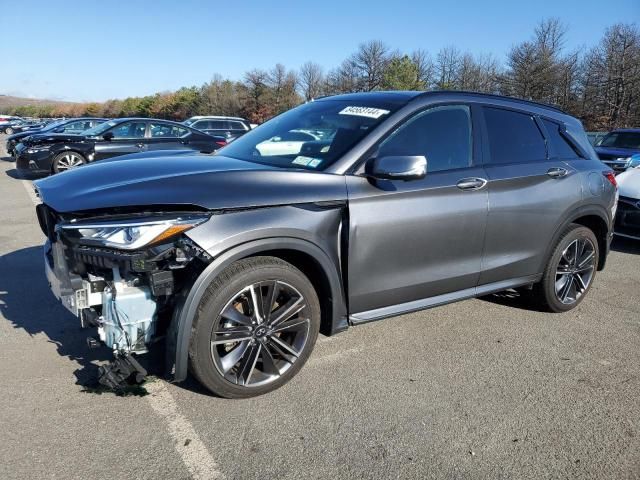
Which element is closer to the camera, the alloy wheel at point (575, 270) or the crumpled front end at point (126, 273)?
the crumpled front end at point (126, 273)

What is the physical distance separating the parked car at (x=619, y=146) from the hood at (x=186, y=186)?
10047 millimetres

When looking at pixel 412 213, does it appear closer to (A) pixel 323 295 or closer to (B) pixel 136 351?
(A) pixel 323 295

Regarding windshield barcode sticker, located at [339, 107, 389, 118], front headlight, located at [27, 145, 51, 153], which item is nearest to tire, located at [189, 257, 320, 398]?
windshield barcode sticker, located at [339, 107, 389, 118]

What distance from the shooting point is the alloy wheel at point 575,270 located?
4.46 meters

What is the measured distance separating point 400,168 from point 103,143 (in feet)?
35.9

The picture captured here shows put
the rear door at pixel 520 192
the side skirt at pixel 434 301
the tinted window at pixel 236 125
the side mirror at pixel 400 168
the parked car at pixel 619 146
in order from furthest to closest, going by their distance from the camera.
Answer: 1. the tinted window at pixel 236 125
2. the parked car at pixel 619 146
3. the rear door at pixel 520 192
4. the side skirt at pixel 434 301
5. the side mirror at pixel 400 168

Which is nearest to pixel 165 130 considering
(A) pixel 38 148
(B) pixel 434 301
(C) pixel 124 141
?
(C) pixel 124 141

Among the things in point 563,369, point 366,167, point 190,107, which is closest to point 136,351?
point 366,167

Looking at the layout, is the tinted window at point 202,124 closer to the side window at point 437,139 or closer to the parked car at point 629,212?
the parked car at point 629,212

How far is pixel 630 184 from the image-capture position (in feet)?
23.5

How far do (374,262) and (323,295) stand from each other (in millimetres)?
383

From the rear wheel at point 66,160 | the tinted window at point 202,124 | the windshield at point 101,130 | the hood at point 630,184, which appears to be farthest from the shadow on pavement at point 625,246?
the tinted window at point 202,124

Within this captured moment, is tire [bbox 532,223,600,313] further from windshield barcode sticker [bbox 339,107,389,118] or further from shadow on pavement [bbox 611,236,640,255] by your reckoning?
shadow on pavement [bbox 611,236,640,255]

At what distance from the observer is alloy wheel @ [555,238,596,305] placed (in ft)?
14.6
